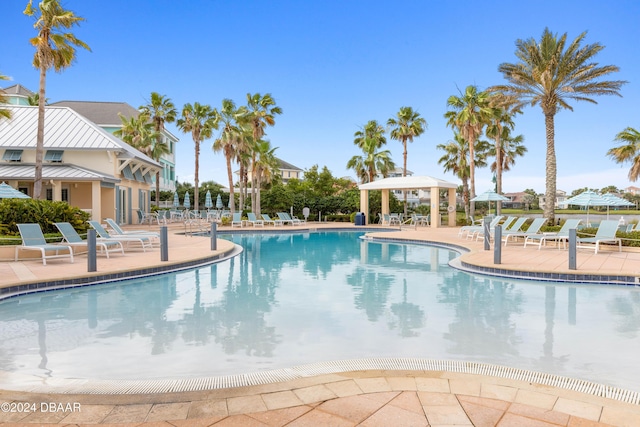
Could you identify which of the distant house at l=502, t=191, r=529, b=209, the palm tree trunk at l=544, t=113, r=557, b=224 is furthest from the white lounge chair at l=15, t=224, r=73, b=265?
the distant house at l=502, t=191, r=529, b=209

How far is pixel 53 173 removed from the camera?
20875 mm

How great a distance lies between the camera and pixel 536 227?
14898 millimetres

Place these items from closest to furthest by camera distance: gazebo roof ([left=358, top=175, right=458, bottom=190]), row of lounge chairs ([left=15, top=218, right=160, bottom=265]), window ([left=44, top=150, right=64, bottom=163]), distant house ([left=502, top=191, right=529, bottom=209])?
row of lounge chairs ([left=15, top=218, right=160, bottom=265]) → window ([left=44, top=150, right=64, bottom=163]) → gazebo roof ([left=358, top=175, right=458, bottom=190]) → distant house ([left=502, top=191, right=529, bottom=209])

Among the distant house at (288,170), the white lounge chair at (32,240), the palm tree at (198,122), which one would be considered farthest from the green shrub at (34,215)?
the distant house at (288,170)

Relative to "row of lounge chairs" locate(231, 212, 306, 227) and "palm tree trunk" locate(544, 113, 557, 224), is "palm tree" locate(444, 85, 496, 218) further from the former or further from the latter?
"row of lounge chairs" locate(231, 212, 306, 227)

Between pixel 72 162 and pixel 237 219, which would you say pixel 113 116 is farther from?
pixel 237 219

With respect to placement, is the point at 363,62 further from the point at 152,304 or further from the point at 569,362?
the point at 569,362

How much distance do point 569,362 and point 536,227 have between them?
37.9 ft

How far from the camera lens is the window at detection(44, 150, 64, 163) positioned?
22525 mm

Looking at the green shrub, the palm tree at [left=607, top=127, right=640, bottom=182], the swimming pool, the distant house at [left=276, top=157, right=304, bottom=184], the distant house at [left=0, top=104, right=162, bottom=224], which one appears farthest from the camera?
the distant house at [left=276, top=157, right=304, bottom=184]

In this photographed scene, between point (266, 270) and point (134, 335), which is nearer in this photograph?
point (134, 335)

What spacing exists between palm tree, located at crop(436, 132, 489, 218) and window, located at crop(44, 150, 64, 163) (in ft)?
85.1

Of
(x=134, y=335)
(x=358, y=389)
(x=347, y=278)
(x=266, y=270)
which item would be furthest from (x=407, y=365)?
(x=266, y=270)

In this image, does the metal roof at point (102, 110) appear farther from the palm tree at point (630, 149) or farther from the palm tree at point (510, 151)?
the palm tree at point (630, 149)
